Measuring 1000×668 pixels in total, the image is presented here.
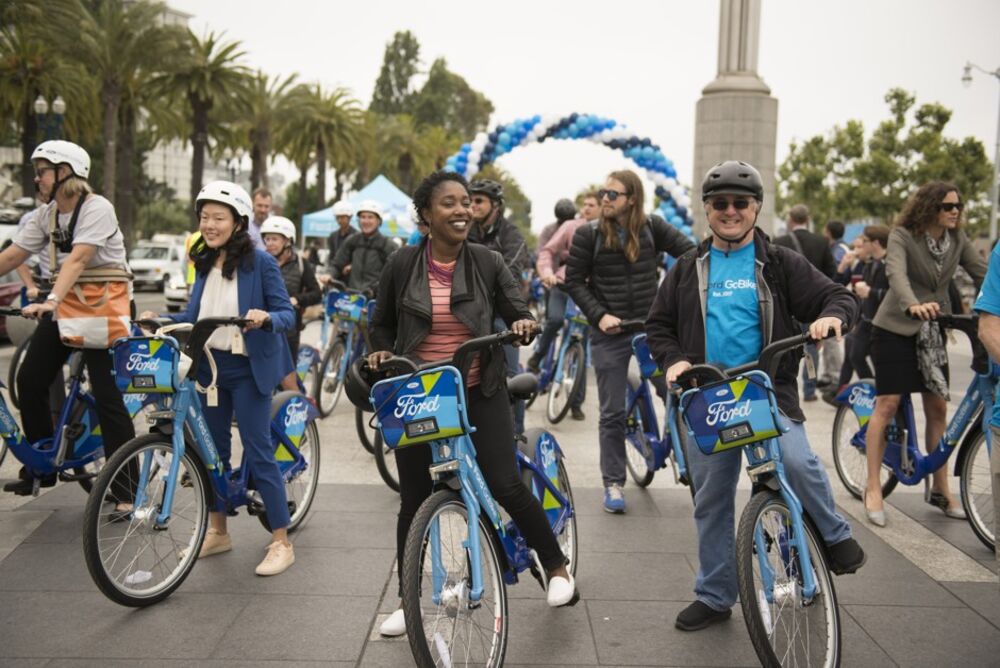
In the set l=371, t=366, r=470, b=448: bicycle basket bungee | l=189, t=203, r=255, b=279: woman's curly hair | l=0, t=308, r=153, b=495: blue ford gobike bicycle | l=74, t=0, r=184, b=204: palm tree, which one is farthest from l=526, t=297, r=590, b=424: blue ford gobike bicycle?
l=74, t=0, r=184, b=204: palm tree

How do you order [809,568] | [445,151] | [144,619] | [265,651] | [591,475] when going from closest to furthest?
1. [809,568]
2. [265,651]
3. [144,619]
4. [591,475]
5. [445,151]

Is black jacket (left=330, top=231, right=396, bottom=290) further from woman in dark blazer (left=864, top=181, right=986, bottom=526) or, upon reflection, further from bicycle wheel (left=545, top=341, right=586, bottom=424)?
woman in dark blazer (left=864, top=181, right=986, bottom=526)

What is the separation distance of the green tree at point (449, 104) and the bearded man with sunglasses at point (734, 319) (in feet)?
257

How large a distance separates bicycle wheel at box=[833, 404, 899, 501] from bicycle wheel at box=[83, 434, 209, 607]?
4001mm

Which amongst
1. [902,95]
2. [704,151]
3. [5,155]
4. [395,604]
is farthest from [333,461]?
[5,155]

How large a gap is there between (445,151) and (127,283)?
183 feet

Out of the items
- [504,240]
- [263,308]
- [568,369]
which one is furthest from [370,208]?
[263,308]

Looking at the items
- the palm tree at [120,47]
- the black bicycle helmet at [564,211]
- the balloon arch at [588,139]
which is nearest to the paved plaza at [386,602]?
the black bicycle helmet at [564,211]

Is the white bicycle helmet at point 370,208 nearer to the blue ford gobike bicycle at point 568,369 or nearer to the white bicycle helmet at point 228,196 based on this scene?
the blue ford gobike bicycle at point 568,369

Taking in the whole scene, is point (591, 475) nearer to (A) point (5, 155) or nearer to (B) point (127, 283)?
(B) point (127, 283)

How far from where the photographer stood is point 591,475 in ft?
22.1

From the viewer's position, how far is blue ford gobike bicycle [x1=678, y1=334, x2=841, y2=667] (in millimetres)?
3244

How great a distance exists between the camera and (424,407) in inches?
127

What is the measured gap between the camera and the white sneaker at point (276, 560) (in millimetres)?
4500
